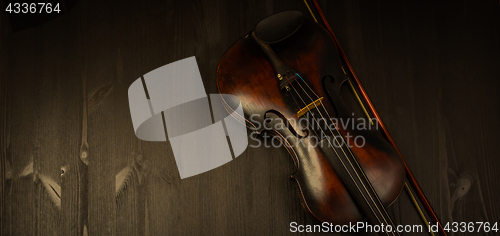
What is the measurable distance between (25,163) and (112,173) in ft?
1.00

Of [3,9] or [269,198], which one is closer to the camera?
[269,198]

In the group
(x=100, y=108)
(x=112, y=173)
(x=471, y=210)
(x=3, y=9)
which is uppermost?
(x=3, y=9)

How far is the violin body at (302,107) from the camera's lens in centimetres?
87

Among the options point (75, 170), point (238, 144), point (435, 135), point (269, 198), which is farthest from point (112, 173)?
point (435, 135)

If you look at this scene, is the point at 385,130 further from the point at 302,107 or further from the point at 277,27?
the point at 277,27

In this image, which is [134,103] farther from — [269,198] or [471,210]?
[471,210]

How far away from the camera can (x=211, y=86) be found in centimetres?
113

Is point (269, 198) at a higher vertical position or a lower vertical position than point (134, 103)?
lower

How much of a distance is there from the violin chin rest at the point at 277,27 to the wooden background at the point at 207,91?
8.2 inches
